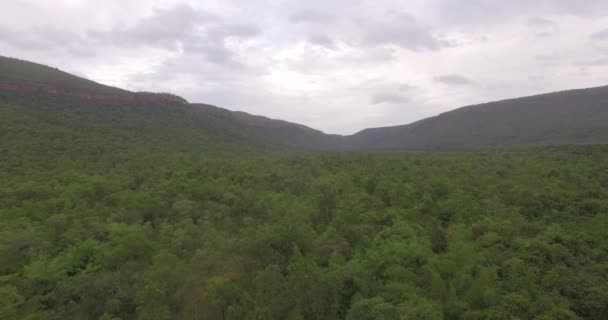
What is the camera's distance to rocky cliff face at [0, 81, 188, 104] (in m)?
41.3

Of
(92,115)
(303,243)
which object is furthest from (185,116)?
(303,243)

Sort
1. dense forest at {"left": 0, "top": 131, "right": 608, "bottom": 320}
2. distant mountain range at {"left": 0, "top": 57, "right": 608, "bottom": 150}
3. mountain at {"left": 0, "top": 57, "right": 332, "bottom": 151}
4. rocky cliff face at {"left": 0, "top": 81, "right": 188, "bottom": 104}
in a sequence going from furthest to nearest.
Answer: rocky cliff face at {"left": 0, "top": 81, "right": 188, "bottom": 104}, distant mountain range at {"left": 0, "top": 57, "right": 608, "bottom": 150}, mountain at {"left": 0, "top": 57, "right": 332, "bottom": 151}, dense forest at {"left": 0, "top": 131, "right": 608, "bottom": 320}

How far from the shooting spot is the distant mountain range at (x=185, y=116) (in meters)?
39.5

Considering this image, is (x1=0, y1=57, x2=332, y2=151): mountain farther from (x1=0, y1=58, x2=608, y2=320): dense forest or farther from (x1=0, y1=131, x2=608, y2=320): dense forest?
(x1=0, y1=131, x2=608, y2=320): dense forest

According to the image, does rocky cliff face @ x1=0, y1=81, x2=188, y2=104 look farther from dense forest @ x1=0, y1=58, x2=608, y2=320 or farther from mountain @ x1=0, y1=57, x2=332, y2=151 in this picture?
dense forest @ x1=0, y1=58, x2=608, y2=320

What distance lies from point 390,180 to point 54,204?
17.1 m

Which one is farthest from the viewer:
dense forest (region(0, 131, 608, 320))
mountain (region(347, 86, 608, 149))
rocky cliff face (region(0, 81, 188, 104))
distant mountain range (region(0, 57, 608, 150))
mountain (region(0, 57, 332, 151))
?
mountain (region(347, 86, 608, 149))

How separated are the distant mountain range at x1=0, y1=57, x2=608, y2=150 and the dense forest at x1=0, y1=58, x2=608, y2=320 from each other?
670 inches

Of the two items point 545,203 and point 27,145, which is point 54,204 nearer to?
point 27,145

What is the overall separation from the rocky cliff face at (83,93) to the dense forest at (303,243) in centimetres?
2211

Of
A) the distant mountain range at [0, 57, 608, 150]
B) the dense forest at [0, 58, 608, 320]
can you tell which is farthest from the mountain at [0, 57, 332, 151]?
the dense forest at [0, 58, 608, 320]

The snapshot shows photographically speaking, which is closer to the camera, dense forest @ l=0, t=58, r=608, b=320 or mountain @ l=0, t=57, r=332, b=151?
dense forest @ l=0, t=58, r=608, b=320

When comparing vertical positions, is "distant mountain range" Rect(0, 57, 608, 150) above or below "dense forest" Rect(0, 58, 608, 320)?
above

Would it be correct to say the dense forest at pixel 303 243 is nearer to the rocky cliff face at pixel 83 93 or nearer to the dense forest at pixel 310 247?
the dense forest at pixel 310 247
